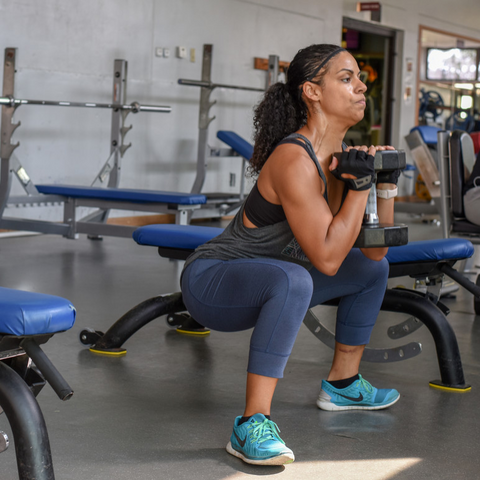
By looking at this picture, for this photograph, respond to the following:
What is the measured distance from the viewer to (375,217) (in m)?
1.87

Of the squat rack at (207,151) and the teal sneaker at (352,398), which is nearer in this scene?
the teal sneaker at (352,398)

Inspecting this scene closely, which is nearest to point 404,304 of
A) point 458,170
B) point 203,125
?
point 458,170

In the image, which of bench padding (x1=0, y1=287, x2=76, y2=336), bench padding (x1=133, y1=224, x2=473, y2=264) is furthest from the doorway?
bench padding (x1=0, y1=287, x2=76, y2=336)

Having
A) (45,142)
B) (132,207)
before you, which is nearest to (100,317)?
(132,207)

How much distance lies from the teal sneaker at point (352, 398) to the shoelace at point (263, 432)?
40cm

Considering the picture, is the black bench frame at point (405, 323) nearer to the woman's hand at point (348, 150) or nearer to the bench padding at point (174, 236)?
the bench padding at point (174, 236)

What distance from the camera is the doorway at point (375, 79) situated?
31.7 ft

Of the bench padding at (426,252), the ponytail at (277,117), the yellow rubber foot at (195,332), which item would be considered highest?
the ponytail at (277,117)

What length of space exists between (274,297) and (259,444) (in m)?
0.34

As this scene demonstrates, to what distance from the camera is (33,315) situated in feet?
4.22

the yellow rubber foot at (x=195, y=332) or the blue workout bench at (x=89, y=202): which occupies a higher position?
the blue workout bench at (x=89, y=202)

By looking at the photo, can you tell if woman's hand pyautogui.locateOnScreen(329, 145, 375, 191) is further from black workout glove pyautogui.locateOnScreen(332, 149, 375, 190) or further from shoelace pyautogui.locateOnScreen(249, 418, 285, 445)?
shoelace pyautogui.locateOnScreen(249, 418, 285, 445)

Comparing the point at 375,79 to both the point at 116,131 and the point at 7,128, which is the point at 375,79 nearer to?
the point at 116,131

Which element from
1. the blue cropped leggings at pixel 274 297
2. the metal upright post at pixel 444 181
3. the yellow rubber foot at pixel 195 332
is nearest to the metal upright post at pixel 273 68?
the metal upright post at pixel 444 181
